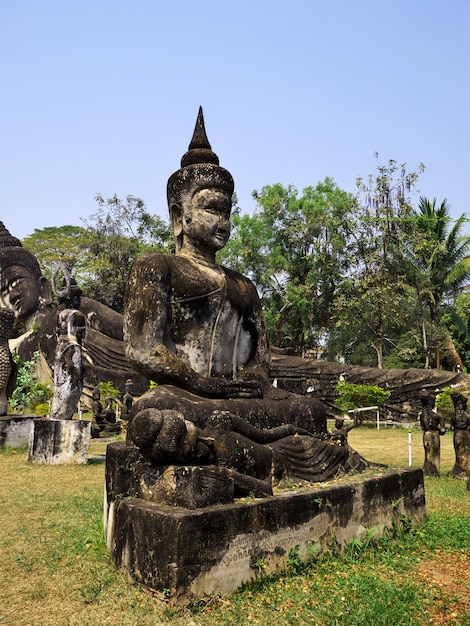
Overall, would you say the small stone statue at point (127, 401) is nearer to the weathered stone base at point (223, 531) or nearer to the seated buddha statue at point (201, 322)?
the seated buddha statue at point (201, 322)

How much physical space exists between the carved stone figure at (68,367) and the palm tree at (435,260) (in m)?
17.1

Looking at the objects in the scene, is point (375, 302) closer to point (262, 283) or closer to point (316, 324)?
point (316, 324)

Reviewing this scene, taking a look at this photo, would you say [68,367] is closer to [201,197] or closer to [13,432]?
[13,432]

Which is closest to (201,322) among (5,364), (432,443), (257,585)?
(257,585)

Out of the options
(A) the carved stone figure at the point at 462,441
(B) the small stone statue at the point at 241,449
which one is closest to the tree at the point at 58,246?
(A) the carved stone figure at the point at 462,441

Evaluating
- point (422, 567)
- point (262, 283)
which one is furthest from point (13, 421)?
point (262, 283)

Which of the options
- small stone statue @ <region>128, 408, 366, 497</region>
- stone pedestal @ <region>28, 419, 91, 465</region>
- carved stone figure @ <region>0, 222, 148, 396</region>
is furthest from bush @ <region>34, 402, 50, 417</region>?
small stone statue @ <region>128, 408, 366, 497</region>

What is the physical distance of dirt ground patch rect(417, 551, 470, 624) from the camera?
3.66 metres

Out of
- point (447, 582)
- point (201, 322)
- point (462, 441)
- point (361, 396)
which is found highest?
point (201, 322)

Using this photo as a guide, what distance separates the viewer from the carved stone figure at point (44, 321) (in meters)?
16.6

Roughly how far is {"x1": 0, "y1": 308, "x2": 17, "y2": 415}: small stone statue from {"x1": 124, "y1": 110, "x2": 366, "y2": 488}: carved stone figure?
7205 mm

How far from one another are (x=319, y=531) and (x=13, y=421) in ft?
28.6

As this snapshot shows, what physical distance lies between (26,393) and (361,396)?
438 inches

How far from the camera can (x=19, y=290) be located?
16594 mm
